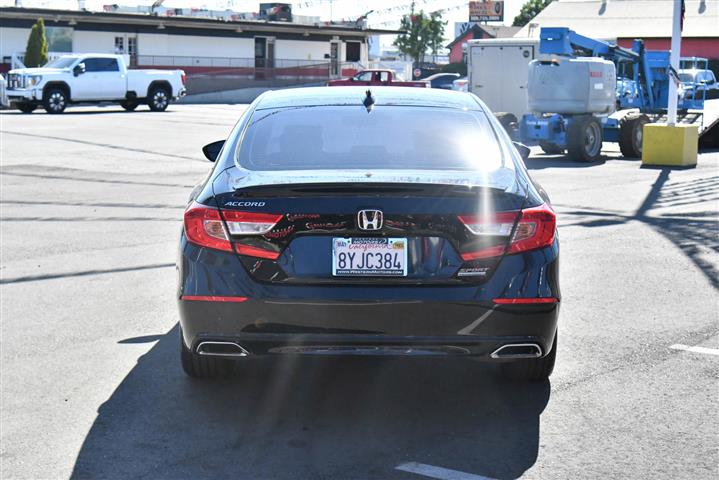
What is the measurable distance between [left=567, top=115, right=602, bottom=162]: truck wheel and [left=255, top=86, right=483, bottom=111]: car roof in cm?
1486

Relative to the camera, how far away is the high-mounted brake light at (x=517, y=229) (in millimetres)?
4945

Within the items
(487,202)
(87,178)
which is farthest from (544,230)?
(87,178)

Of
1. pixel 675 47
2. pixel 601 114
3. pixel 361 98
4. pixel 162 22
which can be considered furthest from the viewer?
pixel 162 22


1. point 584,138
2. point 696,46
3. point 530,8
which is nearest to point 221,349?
point 584,138

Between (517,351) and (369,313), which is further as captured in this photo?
(517,351)

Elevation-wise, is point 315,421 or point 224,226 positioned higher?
point 224,226

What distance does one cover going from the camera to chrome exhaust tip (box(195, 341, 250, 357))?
16.6 ft

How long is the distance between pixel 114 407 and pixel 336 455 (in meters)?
1.36

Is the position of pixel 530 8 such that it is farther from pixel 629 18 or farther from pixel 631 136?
pixel 631 136

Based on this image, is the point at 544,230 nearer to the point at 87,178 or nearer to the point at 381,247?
the point at 381,247

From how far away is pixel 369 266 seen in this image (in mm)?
4914

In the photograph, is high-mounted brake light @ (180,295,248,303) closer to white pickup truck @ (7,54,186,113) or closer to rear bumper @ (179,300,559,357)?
rear bumper @ (179,300,559,357)

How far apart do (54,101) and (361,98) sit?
33349mm

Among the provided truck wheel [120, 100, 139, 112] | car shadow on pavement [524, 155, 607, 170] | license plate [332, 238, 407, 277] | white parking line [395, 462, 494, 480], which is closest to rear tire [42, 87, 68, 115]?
truck wheel [120, 100, 139, 112]
